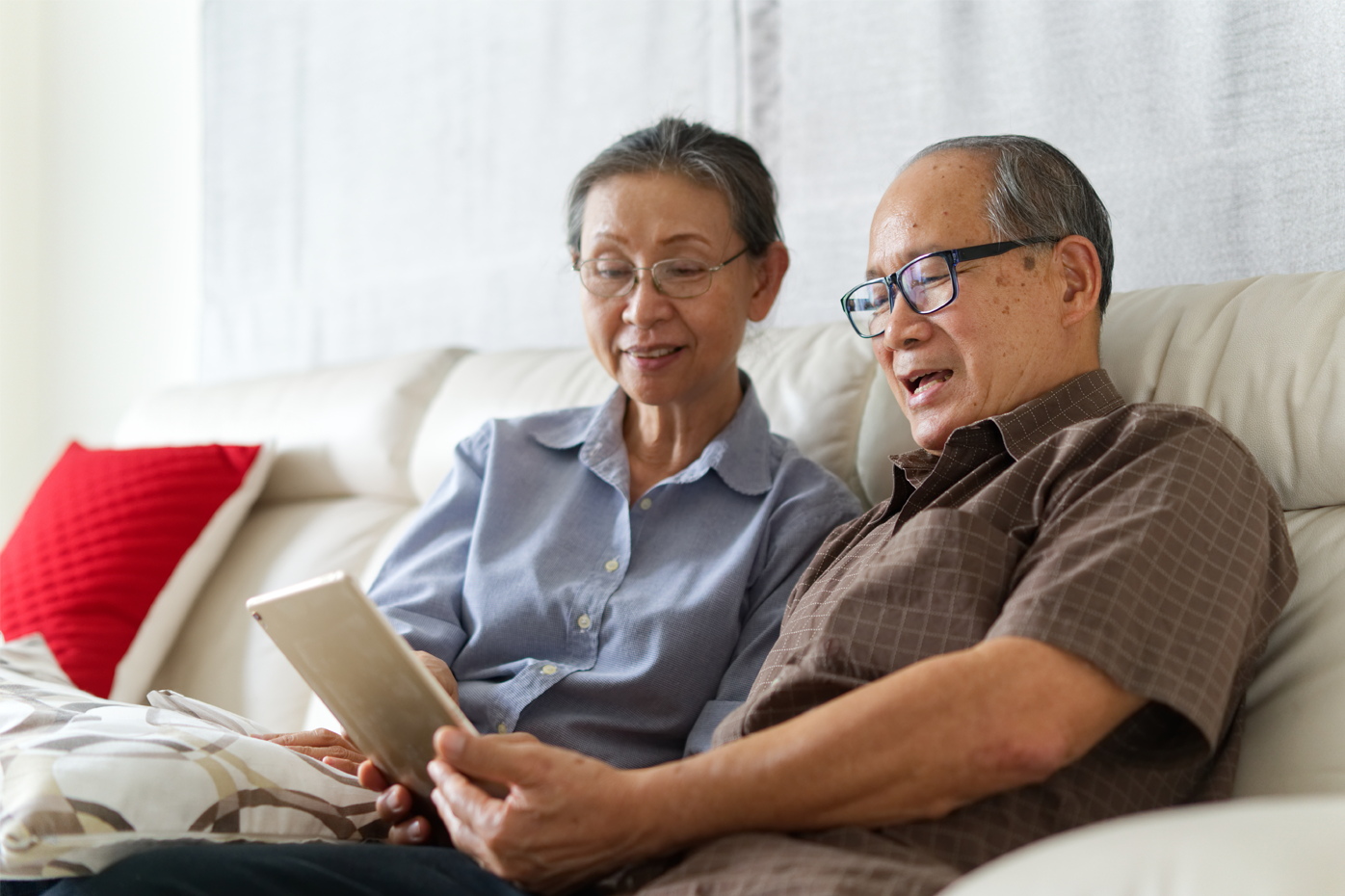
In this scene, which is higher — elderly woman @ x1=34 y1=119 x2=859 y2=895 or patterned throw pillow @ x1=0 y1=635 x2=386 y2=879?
elderly woman @ x1=34 y1=119 x2=859 y2=895

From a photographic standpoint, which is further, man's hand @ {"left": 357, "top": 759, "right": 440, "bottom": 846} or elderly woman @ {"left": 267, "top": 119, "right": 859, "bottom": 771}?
elderly woman @ {"left": 267, "top": 119, "right": 859, "bottom": 771}

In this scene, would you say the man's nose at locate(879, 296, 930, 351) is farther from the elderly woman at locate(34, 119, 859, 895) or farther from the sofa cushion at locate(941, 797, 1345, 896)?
the sofa cushion at locate(941, 797, 1345, 896)

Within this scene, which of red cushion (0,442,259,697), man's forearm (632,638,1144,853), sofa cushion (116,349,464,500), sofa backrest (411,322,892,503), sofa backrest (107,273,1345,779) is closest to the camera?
man's forearm (632,638,1144,853)

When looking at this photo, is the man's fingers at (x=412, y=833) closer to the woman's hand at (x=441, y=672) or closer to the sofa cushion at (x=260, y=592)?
the woman's hand at (x=441, y=672)

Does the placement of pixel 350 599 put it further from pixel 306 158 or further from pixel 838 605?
pixel 306 158

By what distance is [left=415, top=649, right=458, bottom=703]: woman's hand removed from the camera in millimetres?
1354

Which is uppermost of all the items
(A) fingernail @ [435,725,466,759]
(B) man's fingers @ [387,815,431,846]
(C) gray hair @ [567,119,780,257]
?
(C) gray hair @ [567,119,780,257]

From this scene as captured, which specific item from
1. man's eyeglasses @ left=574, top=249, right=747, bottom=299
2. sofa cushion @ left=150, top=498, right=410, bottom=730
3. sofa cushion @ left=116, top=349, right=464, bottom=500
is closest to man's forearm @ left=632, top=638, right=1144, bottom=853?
man's eyeglasses @ left=574, top=249, right=747, bottom=299

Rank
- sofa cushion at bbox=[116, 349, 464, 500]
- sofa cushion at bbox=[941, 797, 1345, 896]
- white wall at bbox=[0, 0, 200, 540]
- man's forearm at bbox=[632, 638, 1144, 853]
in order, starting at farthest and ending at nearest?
white wall at bbox=[0, 0, 200, 540]
sofa cushion at bbox=[116, 349, 464, 500]
man's forearm at bbox=[632, 638, 1144, 853]
sofa cushion at bbox=[941, 797, 1345, 896]

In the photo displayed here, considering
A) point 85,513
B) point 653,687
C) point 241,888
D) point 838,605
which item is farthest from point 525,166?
point 241,888

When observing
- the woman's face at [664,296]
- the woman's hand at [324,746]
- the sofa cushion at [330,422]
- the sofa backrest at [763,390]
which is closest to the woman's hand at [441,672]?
the woman's hand at [324,746]

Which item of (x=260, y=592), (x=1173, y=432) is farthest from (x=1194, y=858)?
(x=260, y=592)

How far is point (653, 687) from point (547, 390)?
29.3 inches

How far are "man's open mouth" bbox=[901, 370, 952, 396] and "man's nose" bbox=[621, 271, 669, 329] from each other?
0.40 meters
